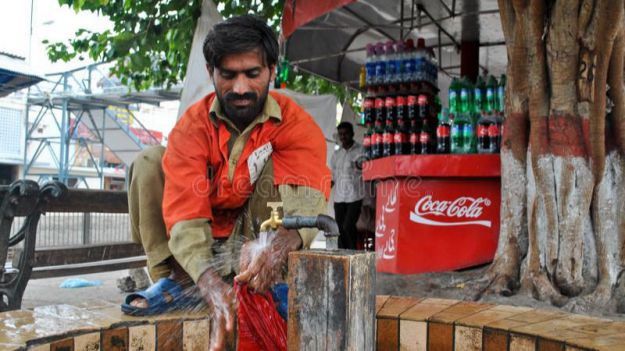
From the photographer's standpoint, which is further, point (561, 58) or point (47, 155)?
point (47, 155)

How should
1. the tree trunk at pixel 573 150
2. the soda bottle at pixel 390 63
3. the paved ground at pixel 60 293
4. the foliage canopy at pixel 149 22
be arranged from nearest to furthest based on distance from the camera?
the tree trunk at pixel 573 150 < the paved ground at pixel 60 293 < the soda bottle at pixel 390 63 < the foliage canopy at pixel 149 22

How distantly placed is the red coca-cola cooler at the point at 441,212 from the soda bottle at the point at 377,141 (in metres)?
0.70

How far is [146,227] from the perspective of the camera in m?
2.31

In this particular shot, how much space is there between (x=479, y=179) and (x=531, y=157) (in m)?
1.30

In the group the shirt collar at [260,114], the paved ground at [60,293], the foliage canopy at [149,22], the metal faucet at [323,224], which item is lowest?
the paved ground at [60,293]

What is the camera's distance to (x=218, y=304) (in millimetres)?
1915

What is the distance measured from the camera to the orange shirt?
2172 mm

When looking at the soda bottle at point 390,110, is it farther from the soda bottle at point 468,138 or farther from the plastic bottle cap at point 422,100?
the soda bottle at point 468,138

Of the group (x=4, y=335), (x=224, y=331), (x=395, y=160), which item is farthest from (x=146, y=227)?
(x=395, y=160)

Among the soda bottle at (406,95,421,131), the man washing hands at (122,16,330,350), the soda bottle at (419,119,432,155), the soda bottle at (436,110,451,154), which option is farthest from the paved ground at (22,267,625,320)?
the soda bottle at (406,95,421,131)

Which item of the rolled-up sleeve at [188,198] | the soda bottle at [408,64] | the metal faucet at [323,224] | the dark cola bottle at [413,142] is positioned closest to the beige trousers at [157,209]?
the rolled-up sleeve at [188,198]

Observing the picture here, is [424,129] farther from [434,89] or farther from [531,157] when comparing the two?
[531,157]

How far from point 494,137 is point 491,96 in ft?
1.78

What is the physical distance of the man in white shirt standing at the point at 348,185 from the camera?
7.87 metres
